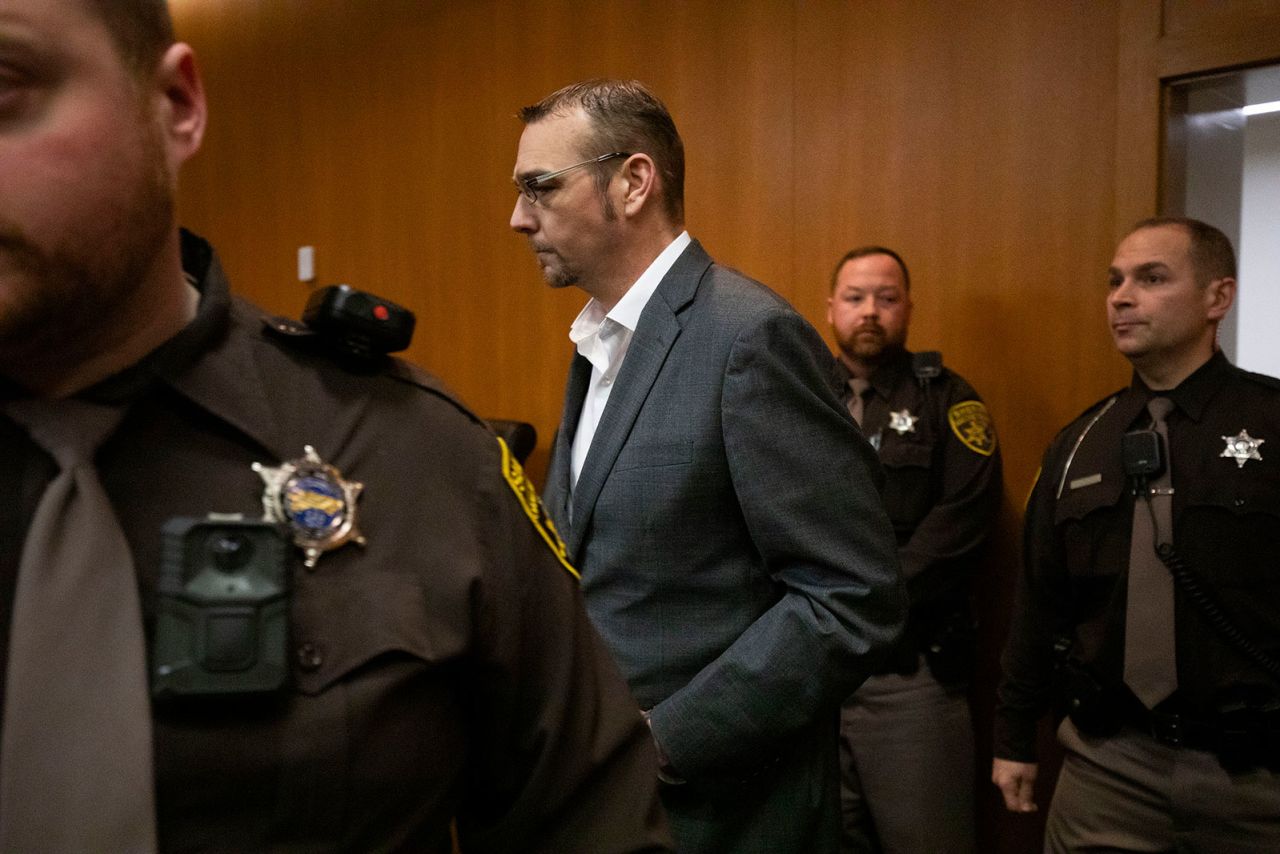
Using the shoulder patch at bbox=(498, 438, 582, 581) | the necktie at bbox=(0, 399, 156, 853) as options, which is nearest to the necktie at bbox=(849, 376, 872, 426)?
the shoulder patch at bbox=(498, 438, 582, 581)

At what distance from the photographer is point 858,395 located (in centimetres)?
320

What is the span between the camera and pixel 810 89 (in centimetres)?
347

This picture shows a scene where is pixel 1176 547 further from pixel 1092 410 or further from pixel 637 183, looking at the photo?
pixel 637 183

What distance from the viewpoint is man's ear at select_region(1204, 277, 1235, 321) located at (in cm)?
243

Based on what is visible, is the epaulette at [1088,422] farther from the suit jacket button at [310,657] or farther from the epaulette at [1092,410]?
the suit jacket button at [310,657]

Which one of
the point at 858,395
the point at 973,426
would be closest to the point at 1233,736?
the point at 973,426

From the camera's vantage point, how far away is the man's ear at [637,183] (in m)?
1.78

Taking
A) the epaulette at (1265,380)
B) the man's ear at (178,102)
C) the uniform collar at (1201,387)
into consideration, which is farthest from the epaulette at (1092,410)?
the man's ear at (178,102)

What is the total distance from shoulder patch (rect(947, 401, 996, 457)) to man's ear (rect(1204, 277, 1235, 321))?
70 centimetres

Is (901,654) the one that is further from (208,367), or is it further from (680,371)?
(208,367)

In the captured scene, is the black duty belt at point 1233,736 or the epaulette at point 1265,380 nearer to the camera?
the black duty belt at point 1233,736

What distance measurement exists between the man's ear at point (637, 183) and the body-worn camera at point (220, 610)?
1.12m

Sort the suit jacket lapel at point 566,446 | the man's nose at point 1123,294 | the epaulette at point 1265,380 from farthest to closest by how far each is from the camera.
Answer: the man's nose at point 1123,294 < the epaulette at point 1265,380 < the suit jacket lapel at point 566,446

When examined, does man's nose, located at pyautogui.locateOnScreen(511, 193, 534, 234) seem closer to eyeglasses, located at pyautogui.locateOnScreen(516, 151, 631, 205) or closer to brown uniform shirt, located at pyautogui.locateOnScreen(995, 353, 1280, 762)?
eyeglasses, located at pyautogui.locateOnScreen(516, 151, 631, 205)
